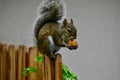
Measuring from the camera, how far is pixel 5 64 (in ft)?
8.37

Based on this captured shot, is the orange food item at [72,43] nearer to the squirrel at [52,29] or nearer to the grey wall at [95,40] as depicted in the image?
the squirrel at [52,29]

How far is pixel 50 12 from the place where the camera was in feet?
4.91

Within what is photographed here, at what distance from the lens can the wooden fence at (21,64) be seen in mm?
1507

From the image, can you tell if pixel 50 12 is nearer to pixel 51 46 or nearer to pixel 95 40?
pixel 51 46

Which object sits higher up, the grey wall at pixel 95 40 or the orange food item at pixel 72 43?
the grey wall at pixel 95 40

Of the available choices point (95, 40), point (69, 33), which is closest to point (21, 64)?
point (95, 40)

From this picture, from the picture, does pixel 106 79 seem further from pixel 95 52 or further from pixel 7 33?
pixel 7 33

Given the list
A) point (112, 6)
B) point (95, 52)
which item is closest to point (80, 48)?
point (95, 52)

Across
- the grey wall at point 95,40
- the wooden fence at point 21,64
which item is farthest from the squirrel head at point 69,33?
the grey wall at point 95,40

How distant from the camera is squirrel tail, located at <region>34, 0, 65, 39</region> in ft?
4.88

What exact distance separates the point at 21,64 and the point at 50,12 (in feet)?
3.01

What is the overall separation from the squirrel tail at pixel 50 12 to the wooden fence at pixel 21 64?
6.7 inches

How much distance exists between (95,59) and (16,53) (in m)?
0.85

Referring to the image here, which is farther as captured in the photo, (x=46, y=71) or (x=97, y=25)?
(x=97, y=25)
